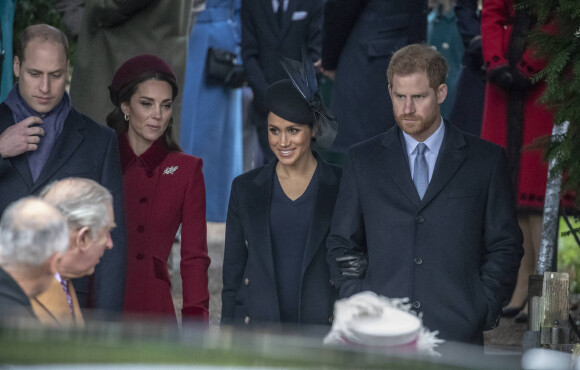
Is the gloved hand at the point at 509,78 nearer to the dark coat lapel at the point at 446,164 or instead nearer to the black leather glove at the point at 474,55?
the black leather glove at the point at 474,55

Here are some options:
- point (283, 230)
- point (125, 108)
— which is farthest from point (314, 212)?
point (125, 108)

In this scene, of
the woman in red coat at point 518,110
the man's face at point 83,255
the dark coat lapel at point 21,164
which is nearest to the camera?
the man's face at point 83,255

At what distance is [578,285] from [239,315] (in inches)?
195

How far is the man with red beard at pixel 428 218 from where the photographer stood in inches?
188

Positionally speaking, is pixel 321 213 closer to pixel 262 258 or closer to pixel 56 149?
pixel 262 258

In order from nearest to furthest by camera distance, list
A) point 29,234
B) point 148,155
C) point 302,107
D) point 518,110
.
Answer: point 29,234 → point 302,107 → point 148,155 → point 518,110

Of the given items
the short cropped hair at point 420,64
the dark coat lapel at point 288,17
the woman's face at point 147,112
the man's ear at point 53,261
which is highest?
the dark coat lapel at point 288,17

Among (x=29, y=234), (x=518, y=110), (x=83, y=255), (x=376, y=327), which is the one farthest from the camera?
(x=518, y=110)

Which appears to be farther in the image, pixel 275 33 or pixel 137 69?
pixel 275 33

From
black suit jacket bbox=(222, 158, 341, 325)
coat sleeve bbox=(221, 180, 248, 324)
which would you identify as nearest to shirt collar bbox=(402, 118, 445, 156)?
black suit jacket bbox=(222, 158, 341, 325)

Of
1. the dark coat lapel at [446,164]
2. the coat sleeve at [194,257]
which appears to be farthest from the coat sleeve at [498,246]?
the coat sleeve at [194,257]

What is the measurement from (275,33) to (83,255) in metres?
4.42

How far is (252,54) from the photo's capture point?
7.67 metres

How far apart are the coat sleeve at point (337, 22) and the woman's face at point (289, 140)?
1603mm
